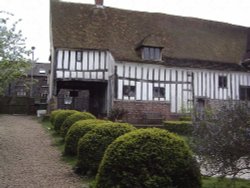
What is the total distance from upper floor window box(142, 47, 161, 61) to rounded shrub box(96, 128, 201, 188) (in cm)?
1908

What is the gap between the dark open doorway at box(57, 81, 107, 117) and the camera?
Result: 2684 centimetres

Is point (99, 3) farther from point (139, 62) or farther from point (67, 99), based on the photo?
point (67, 99)

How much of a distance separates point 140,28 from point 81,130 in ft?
62.8

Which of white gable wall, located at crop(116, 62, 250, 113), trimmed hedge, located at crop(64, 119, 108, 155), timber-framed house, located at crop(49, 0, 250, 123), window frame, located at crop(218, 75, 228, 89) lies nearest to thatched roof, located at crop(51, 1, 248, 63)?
timber-framed house, located at crop(49, 0, 250, 123)

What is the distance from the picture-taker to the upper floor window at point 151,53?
24.8 metres

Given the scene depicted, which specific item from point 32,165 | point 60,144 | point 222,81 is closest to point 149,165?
point 32,165

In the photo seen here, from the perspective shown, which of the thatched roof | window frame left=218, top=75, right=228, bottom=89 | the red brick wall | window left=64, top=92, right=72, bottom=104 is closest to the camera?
the red brick wall

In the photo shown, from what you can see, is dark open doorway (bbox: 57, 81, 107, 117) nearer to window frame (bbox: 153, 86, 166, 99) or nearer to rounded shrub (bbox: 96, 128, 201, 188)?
window frame (bbox: 153, 86, 166, 99)

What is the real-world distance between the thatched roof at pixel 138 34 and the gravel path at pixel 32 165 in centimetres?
1145

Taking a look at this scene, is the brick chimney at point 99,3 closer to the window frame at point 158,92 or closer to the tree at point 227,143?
the window frame at point 158,92

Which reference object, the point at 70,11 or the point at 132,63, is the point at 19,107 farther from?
the point at 132,63

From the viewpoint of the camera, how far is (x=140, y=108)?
24344mm

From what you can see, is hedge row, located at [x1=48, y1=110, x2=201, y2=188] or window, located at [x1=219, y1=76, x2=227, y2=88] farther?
window, located at [x1=219, y1=76, x2=227, y2=88]

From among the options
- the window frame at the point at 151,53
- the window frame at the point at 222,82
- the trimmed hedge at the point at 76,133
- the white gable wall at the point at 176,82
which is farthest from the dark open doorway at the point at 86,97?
the trimmed hedge at the point at 76,133
